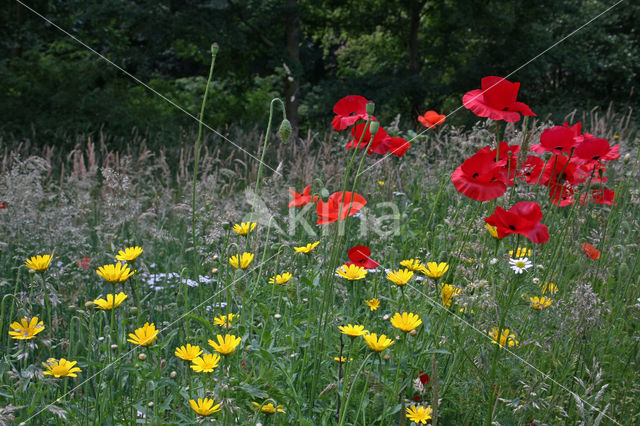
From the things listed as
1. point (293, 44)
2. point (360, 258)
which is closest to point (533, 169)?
point (360, 258)

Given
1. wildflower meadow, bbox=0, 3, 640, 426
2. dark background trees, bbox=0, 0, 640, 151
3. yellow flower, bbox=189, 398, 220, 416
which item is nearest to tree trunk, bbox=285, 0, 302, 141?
dark background trees, bbox=0, 0, 640, 151

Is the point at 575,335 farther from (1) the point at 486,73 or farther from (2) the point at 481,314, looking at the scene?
(1) the point at 486,73

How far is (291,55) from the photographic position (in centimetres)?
916

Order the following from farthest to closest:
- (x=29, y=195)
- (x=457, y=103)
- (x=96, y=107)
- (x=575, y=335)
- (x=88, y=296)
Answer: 1. (x=457, y=103)
2. (x=96, y=107)
3. (x=29, y=195)
4. (x=88, y=296)
5. (x=575, y=335)

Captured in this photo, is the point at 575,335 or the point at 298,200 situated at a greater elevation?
the point at 298,200

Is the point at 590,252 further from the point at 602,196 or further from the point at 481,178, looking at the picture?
the point at 481,178

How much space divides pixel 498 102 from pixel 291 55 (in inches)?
315

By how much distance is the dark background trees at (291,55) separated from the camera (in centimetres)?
798

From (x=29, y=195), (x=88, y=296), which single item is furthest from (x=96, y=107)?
(x=88, y=296)

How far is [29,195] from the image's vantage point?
3.03m

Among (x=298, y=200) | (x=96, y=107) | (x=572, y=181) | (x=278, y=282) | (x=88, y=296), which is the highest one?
(x=572, y=181)

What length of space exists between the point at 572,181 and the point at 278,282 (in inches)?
42.3

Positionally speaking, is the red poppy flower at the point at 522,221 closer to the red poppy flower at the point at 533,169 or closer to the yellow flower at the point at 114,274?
the red poppy flower at the point at 533,169

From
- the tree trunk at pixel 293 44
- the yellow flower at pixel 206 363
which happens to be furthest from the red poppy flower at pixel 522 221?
the tree trunk at pixel 293 44
